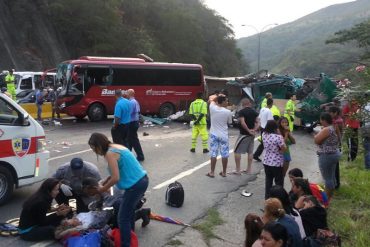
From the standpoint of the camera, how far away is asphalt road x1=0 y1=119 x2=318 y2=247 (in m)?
7.14

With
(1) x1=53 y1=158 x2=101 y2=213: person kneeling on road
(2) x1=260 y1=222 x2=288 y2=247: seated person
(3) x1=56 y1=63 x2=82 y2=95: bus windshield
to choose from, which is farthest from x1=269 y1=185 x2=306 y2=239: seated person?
(3) x1=56 y1=63 x2=82 y2=95: bus windshield

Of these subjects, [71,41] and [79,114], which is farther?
[71,41]

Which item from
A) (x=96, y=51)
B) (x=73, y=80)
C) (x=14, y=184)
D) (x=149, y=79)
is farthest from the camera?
(x=96, y=51)

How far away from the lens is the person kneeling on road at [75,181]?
23.4 feet

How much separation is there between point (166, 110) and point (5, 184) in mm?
17683

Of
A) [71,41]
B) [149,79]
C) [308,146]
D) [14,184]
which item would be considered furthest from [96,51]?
[14,184]

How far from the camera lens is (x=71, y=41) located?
144 ft

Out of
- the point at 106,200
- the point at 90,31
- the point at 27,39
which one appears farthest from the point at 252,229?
the point at 90,31

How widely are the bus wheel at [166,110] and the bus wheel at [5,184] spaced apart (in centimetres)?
1733

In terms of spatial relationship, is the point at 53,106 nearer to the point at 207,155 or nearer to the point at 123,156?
the point at 207,155

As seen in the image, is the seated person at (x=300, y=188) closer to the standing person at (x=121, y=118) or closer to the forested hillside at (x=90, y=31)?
the standing person at (x=121, y=118)

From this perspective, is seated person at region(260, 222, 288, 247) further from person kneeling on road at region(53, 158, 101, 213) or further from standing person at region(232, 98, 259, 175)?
standing person at region(232, 98, 259, 175)

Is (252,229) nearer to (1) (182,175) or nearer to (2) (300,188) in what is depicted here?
(2) (300,188)

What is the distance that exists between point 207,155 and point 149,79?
12.1m
